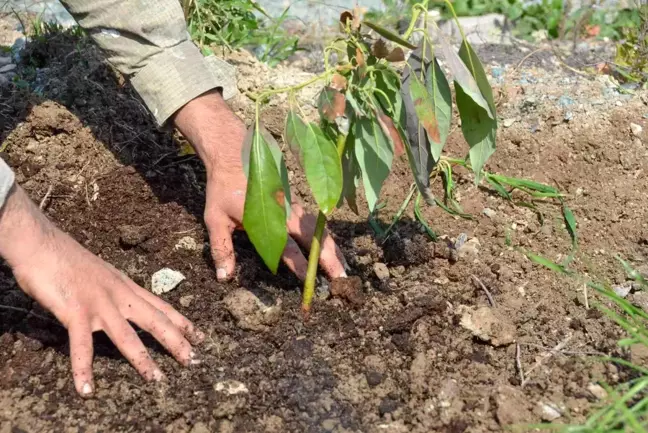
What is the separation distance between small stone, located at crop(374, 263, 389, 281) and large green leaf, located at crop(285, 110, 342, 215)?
0.64m

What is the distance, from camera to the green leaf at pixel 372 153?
5.43 ft

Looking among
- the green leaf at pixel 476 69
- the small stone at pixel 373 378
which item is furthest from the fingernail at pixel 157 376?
the green leaf at pixel 476 69

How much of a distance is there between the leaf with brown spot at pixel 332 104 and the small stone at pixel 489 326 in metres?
0.72

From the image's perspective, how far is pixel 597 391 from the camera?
1857 millimetres

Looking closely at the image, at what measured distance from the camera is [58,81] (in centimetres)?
285

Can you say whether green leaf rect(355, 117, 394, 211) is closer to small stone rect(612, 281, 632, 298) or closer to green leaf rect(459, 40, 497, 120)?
green leaf rect(459, 40, 497, 120)

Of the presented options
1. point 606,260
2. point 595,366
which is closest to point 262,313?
point 595,366

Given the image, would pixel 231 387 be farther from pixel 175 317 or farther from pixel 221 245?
pixel 221 245

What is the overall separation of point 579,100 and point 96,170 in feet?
5.48

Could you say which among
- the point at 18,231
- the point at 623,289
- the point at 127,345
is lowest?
the point at 623,289

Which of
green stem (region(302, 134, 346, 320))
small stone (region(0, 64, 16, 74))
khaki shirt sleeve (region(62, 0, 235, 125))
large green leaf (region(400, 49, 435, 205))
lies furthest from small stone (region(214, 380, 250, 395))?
small stone (region(0, 64, 16, 74))

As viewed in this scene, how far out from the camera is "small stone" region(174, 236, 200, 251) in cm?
228

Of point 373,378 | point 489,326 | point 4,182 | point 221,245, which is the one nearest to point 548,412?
point 489,326

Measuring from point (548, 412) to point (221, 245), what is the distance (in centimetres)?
91
